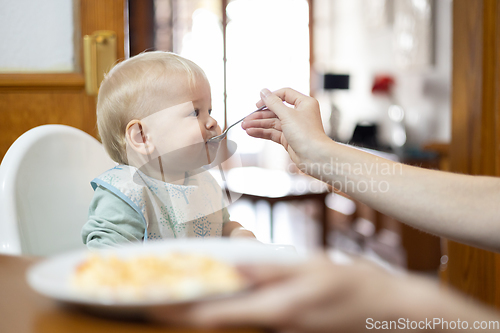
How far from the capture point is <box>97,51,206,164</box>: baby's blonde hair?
2.16ft

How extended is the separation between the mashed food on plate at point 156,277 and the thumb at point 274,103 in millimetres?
494

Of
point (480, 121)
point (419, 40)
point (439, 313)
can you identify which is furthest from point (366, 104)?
point (439, 313)

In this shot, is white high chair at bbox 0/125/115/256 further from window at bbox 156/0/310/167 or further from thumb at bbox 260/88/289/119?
window at bbox 156/0/310/167

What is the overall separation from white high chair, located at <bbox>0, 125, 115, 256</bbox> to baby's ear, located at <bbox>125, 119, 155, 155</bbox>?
0.12 m

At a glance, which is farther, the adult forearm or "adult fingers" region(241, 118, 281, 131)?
"adult fingers" region(241, 118, 281, 131)

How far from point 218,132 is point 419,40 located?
8.76 ft

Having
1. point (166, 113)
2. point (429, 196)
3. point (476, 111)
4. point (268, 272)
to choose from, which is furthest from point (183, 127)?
point (476, 111)

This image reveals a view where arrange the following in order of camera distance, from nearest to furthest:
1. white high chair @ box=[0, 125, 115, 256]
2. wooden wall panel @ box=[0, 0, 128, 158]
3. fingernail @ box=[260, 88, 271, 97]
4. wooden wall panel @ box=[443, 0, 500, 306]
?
white high chair @ box=[0, 125, 115, 256], fingernail @ box=[260, 88, 271, 97], wooden wall panel @ box=[0, 0, 128, 158], wooden wall panel @ box=[443, 0, 500, 306]

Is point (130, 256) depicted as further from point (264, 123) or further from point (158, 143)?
point (264, 123)

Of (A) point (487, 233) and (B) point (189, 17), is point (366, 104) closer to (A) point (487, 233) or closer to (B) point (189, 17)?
(B) point (189, 17)

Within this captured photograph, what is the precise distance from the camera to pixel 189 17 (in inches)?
195

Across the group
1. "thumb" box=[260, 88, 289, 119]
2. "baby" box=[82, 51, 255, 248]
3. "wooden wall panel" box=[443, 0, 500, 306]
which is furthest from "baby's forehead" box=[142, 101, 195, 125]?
"wooden wall panel" box=[443, 0, 500, 306]

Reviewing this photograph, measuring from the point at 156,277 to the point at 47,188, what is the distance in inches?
23.2

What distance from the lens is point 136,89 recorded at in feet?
2.15
